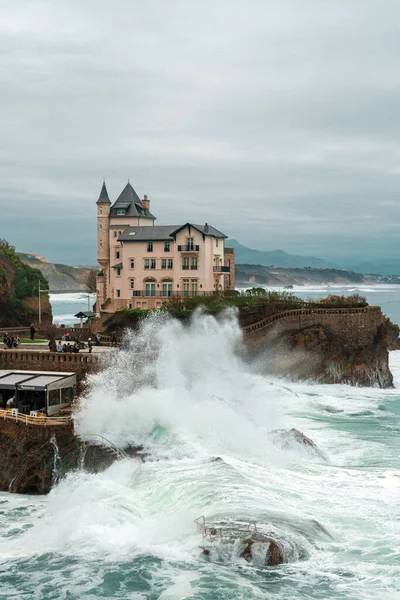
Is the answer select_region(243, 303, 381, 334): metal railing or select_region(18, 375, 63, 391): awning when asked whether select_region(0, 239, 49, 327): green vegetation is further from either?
select_region(18, 375, 63, 391): awning

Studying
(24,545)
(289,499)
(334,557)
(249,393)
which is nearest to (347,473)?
(289,499)

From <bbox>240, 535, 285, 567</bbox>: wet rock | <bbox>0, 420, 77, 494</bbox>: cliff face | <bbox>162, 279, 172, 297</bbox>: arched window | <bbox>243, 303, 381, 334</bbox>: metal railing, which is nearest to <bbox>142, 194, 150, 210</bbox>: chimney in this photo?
<bbox>162, 279, 172, 297</bbox>: arched window

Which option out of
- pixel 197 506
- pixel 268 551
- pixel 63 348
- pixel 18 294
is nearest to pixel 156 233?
pixel 18 294

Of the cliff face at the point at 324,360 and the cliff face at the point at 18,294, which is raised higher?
the cliff face at the point at 18,294

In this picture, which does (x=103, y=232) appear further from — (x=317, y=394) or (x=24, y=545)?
(x=24, y=545)

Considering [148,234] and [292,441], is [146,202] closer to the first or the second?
[148,234]

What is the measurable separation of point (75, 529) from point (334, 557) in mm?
7721

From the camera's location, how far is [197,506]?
22828 mm

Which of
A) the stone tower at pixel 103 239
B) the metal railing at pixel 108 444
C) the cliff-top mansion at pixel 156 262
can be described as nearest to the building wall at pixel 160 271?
the cliff-top mansion at pixel 156 262

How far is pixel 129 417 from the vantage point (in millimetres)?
30547

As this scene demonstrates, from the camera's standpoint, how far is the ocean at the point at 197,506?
1908cm

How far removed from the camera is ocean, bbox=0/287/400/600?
19078 millimetres

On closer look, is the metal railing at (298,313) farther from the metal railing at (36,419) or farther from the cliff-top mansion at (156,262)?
the metal railing at (36,419)

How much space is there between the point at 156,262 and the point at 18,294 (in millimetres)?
12380
